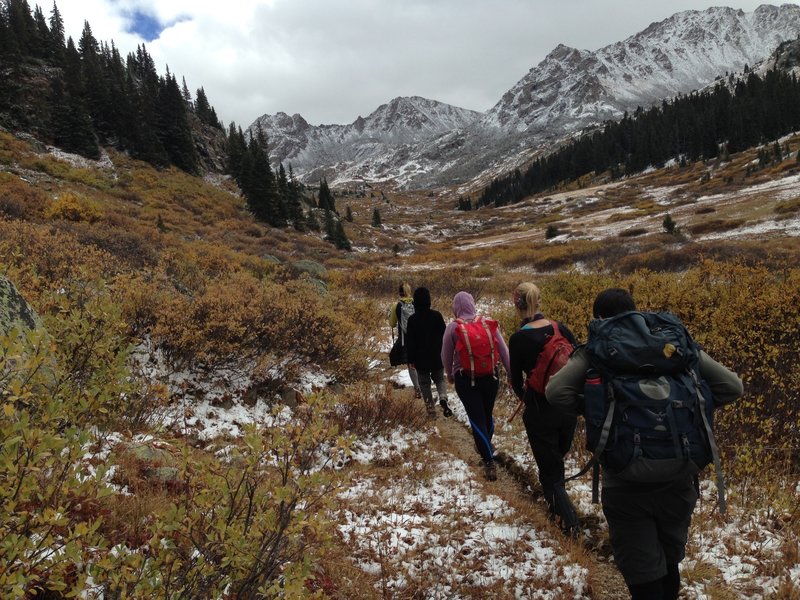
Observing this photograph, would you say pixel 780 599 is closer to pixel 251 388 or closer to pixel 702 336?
pixel 702 336

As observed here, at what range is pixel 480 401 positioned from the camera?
5.27m

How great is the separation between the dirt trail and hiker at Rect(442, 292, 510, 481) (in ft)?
0.85

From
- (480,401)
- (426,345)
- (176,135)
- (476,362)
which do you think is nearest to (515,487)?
(480,401)

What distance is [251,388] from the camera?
22.3 feet

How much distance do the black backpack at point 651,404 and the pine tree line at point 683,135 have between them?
100 meters

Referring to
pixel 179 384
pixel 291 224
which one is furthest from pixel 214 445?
pixel 291 224

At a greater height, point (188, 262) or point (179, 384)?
point (188, 262)

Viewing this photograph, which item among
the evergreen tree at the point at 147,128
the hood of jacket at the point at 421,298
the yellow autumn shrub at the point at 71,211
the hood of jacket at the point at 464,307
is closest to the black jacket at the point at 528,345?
the hood of jacket at the point at 464,307

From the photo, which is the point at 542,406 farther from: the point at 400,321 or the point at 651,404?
the point at 400,321

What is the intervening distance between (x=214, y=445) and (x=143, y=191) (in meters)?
35.1

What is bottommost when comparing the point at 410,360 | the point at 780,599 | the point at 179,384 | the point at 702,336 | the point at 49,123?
Result: the point at 780,599

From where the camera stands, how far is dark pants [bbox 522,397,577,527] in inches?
167

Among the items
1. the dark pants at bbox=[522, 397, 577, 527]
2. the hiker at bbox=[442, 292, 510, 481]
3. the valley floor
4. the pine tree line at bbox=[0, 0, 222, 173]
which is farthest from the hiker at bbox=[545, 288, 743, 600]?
the pine tree line at bbox=[0, 0, 222, 173]

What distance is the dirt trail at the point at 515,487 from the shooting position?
368cm
